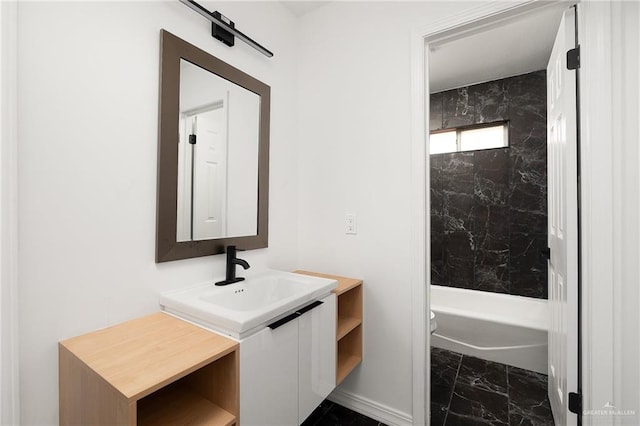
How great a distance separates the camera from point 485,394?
196 cm

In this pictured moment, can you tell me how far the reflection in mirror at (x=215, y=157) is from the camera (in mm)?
1369

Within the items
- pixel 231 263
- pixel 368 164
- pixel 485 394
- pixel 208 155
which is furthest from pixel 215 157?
pixel 485 394

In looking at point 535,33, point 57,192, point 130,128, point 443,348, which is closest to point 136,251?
point 57,192

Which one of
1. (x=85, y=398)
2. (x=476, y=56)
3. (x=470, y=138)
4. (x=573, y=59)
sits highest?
(x=476, y=56)

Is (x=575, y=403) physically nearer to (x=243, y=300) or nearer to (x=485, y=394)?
(x=485, y=394)

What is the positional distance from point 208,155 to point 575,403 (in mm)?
2034

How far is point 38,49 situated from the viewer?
95cm

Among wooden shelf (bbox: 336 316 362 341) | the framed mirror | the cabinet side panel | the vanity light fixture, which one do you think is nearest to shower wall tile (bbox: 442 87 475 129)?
the framed mirror

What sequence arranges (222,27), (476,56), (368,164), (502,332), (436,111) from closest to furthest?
1. (222,27)
2. (368,164)
3. (502,332)
4. (476,56)
5. (436,111)

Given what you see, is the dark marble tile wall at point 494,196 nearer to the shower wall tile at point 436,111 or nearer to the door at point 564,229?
the shower wall tile at point 436,111

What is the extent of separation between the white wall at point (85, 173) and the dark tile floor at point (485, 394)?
1.75m

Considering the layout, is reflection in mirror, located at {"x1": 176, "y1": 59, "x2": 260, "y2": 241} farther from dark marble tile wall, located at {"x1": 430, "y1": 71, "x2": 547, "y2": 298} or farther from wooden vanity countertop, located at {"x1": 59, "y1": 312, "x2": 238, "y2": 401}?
dark marble tile wall, located at {"x1": 430, "y1": 71, "x2": 547, "y2": 298}

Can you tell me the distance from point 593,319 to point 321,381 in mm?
1180

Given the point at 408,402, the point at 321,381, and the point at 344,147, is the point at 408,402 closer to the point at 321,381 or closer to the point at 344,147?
the point at 321,381
